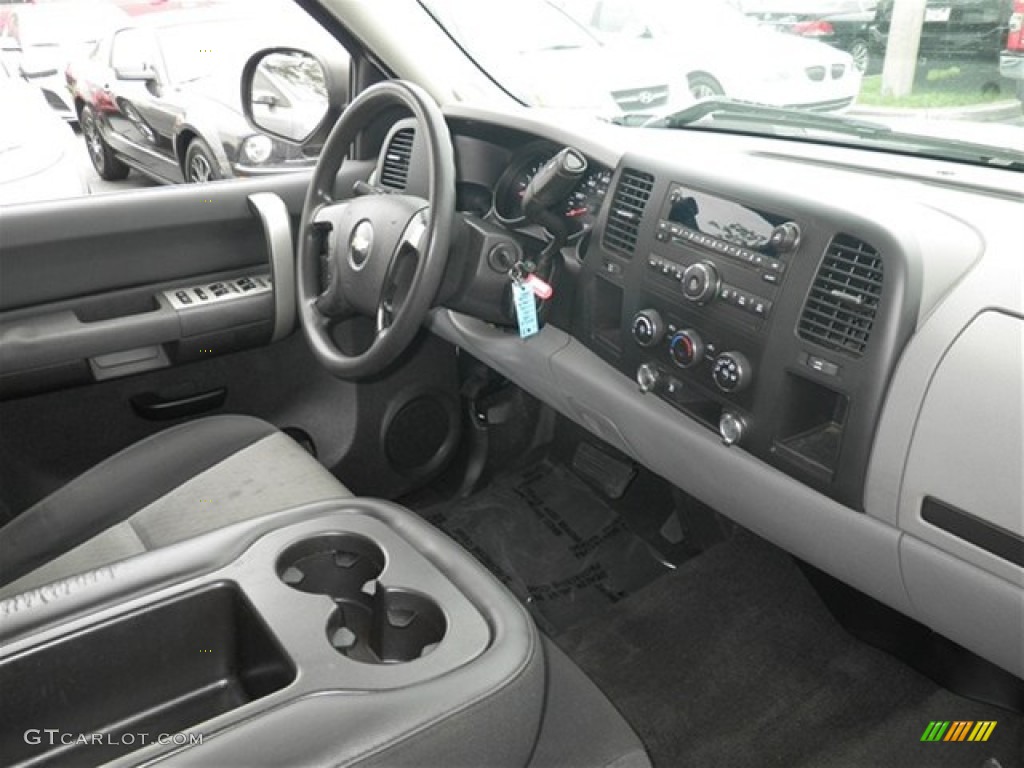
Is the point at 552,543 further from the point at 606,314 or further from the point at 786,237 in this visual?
the point at 786,237

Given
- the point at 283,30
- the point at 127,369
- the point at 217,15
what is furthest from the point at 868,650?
the point at 217,15

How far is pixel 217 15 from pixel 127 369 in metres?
1.79

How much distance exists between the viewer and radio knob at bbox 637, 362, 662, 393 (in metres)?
1.67

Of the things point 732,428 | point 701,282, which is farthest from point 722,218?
point 732,428

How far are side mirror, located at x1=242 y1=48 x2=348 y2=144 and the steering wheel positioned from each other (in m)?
0.59

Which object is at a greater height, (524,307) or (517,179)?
(517,179)

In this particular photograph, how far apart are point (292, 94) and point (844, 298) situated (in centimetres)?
193

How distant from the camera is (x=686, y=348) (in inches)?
62.0

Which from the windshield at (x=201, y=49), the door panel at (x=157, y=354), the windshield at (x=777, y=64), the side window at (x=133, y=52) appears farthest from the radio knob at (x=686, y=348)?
the side window at (x=133, y=52)

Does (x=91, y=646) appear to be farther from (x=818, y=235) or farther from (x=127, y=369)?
(x=127, y=369)

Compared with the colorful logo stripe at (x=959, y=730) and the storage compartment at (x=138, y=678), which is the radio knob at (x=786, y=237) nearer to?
the storage compartment at (x=138, y=678)

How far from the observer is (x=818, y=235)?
1344 millimetres

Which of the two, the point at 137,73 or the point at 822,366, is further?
the point at 137,73

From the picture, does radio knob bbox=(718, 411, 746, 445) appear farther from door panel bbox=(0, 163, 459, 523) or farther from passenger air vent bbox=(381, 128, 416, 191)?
door panel bbox=(0, 163, 459, 523)
